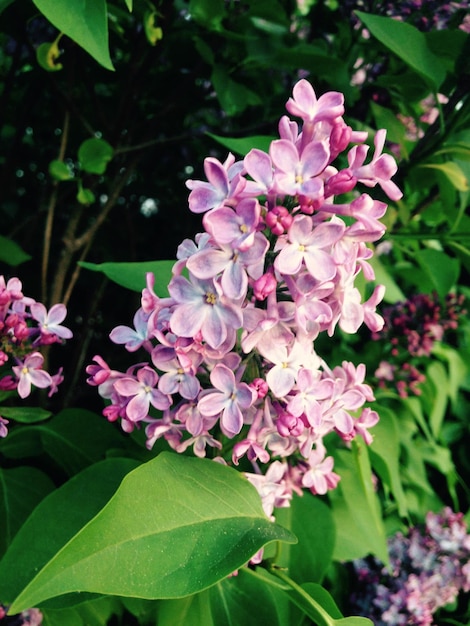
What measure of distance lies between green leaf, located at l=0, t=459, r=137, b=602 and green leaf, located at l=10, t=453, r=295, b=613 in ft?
0.49

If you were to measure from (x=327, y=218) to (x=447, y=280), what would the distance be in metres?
0.57

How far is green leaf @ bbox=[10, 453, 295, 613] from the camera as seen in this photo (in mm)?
525

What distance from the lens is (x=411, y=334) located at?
137cm

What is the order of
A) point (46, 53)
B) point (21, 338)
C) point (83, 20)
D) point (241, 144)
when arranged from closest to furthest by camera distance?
1. point (83, 20)
2. point (21, 338)
3. point (241, 144)
4. point (46, 53)

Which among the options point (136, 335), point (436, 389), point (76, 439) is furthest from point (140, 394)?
point (436, 389)

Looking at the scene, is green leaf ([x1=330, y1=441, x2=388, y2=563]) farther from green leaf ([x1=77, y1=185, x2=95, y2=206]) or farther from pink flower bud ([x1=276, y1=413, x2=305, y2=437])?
green leaf ([x1=77, y1=185, x2=95, y2=206])

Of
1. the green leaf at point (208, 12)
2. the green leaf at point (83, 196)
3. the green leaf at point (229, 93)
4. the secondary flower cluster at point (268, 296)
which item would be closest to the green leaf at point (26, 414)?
the secondary flower cluster at point (268, 296)

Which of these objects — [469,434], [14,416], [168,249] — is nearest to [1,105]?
[168,249]

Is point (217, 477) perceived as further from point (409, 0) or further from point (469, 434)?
point (469, 434)

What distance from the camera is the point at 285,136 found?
59 centimetres

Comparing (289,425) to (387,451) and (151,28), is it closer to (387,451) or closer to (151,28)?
(387,451)

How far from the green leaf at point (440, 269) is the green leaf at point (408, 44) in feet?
0.98

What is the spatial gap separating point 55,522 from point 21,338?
229 millimetres

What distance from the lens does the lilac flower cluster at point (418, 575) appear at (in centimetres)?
134
